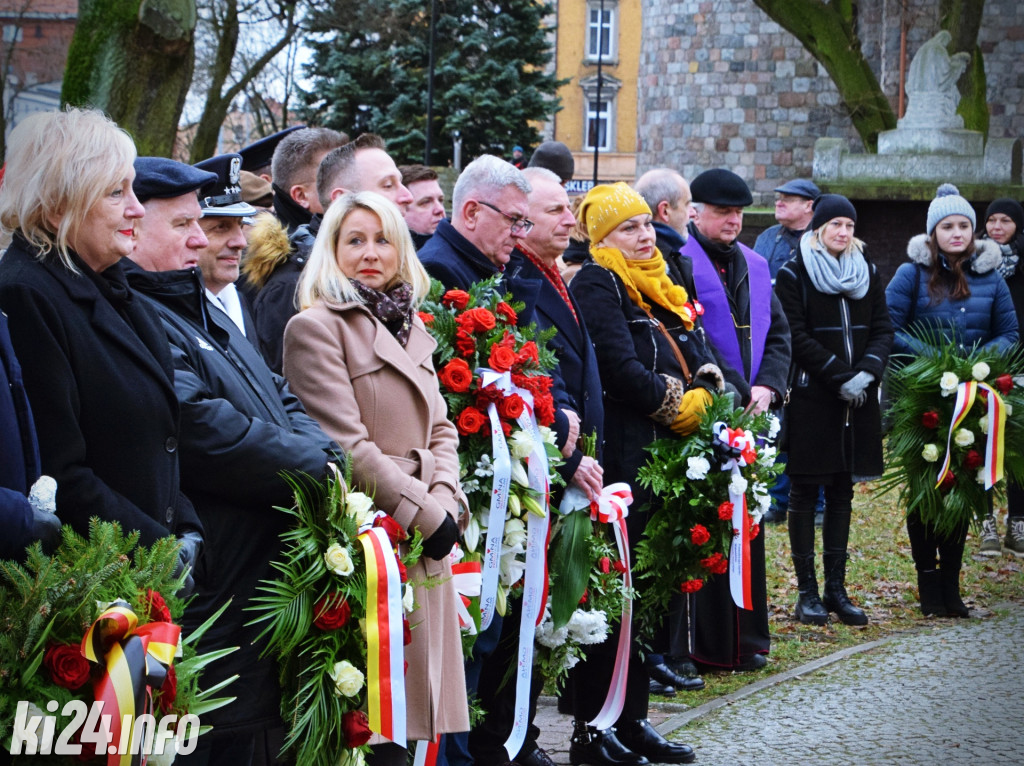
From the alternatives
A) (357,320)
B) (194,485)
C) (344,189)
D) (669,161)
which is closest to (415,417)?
(357,320)

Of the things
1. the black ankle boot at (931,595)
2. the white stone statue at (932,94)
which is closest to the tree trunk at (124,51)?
the black ankle boot at (931,595)

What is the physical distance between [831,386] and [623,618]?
2.89 meters

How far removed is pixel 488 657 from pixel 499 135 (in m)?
25.3

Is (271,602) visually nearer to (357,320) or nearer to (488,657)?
(357,320)

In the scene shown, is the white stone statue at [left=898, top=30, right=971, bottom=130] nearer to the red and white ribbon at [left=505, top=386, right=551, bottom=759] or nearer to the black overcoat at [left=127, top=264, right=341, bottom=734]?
the red and white ribbon at [left=505, top=386, right=551, bottom=759]

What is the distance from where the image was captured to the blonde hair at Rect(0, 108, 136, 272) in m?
3.17

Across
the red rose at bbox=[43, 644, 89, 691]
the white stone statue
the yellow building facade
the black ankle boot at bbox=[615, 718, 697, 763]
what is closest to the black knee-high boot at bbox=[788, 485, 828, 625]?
the black ankle boot at bbox=[615, 718, 697, 763]

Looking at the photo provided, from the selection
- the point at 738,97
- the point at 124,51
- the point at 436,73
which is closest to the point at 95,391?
the point at 124,51

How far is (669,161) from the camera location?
3312 centimetres

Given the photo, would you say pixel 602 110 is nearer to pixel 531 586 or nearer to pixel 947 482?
pixel 947 482

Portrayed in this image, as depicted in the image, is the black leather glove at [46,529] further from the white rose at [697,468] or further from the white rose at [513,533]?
the white rose at [697,468]

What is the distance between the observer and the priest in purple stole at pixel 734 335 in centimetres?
675

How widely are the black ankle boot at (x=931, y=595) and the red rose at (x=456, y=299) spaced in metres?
4.25

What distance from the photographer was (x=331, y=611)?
11.8 ft
